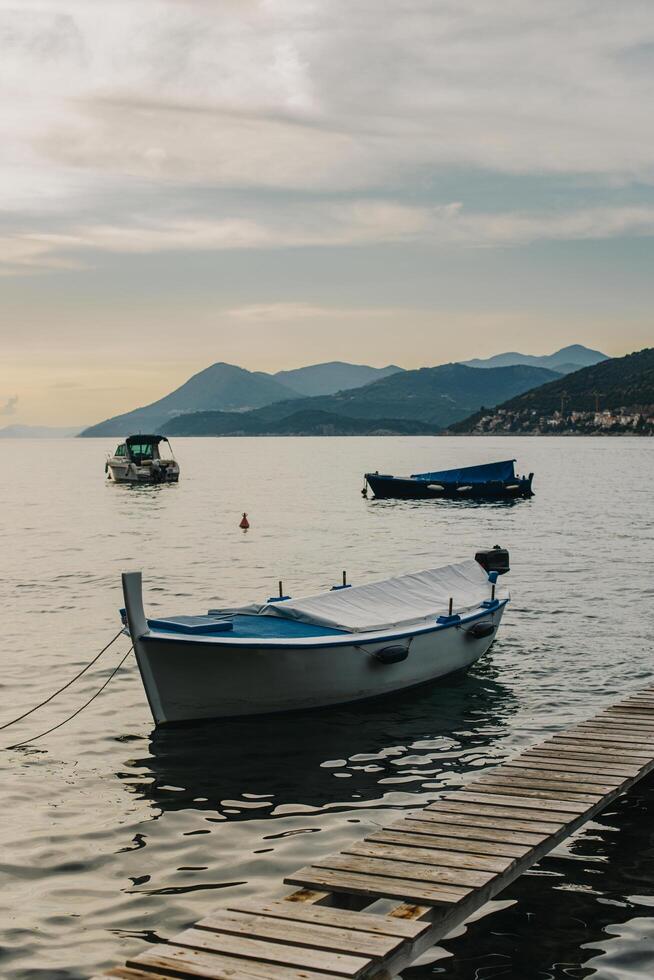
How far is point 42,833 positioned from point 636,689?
10.7 metres

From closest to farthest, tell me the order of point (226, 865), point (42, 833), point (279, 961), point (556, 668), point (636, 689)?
point (279, 961) → point (226, 865) → point (42, 833) → point (636, 689) → point (556, 668)

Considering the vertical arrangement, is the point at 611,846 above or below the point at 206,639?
below

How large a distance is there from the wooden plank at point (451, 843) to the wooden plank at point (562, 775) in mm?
2084

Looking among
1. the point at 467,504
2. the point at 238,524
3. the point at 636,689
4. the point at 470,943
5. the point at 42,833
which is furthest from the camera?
the point at 467,504

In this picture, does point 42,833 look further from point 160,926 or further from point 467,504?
point 467,504

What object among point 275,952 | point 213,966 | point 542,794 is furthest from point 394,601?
point 213,966

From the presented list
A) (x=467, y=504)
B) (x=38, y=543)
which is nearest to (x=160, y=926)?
(x=38, y=543)

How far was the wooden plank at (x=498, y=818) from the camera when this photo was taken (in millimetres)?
9633

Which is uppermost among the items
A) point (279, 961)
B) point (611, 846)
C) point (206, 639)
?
point (206, 639)

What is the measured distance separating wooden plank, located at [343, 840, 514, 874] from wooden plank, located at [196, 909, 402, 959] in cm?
148

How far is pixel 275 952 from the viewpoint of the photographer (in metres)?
7.11

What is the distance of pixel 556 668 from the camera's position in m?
20.2

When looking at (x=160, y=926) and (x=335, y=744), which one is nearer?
(x=160, y=926)

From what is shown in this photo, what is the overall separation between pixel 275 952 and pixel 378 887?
1.38 meters
